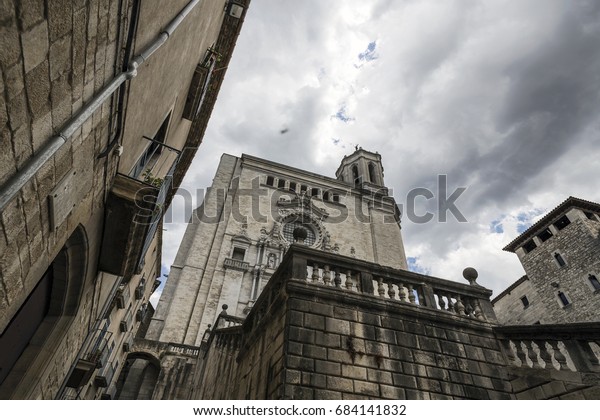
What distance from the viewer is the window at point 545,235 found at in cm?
2477

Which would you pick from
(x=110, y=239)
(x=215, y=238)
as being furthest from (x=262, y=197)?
(x=110, y=239)

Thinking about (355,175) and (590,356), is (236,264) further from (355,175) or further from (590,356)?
(355,175)

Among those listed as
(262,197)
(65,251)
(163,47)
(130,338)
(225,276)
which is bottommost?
(65,251)

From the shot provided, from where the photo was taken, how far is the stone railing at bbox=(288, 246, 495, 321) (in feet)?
21.3

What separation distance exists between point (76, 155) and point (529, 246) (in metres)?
30.8

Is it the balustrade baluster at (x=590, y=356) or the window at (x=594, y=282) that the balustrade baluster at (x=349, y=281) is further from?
the window at (x=594, y=282)

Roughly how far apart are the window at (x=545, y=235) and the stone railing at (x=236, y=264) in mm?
22101

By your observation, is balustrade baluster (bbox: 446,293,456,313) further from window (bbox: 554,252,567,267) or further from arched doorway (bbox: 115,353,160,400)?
window (bbox: 554,252,567,267)

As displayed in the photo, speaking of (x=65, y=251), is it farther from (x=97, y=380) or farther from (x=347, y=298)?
(x=97, y=380)

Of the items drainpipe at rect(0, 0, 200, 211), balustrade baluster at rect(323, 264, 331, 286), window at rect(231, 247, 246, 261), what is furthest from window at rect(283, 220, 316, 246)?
drainpipe at rect(0, 0, 200, 211)

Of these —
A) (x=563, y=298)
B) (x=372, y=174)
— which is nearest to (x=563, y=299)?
(x=563, y=298)

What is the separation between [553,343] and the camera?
233 inches
